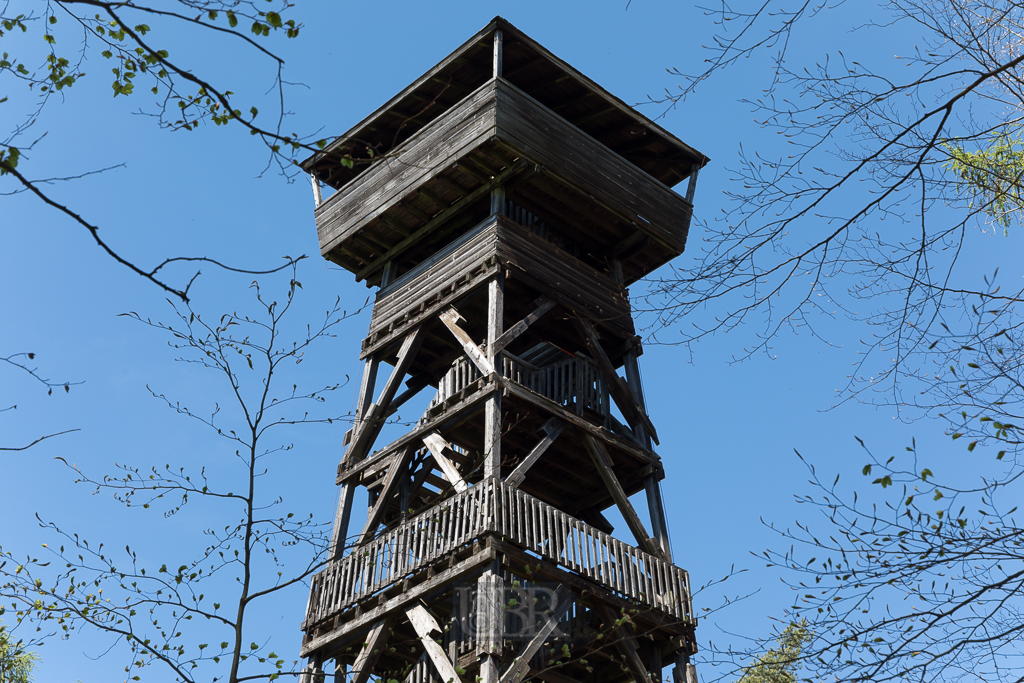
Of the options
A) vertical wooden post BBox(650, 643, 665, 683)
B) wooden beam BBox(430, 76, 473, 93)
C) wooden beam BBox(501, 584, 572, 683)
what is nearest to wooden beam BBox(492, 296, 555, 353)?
wooden beam BBox(501, 584, 572, 683)

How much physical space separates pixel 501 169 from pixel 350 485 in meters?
5.61

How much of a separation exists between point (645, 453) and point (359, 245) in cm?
638

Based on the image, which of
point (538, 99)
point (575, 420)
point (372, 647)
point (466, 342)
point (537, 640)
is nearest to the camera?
point (537, 640)

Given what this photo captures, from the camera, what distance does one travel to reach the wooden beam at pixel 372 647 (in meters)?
14.3

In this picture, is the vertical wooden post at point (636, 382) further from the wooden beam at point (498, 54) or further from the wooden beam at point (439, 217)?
the wooden beam at point (498, 54)

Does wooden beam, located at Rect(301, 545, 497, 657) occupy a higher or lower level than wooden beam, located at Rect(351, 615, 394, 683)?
higher

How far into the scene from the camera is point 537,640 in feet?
43.4

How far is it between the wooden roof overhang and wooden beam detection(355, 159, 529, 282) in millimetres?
24

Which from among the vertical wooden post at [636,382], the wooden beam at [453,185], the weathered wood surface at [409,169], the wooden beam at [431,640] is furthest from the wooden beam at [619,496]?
the weathered wood surface at [409,169]

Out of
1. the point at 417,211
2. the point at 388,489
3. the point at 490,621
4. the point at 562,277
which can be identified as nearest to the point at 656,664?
the point at 490,621

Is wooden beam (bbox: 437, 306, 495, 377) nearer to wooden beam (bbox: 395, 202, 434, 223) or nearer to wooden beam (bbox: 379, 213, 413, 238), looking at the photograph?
wooden beam (bbox: 395, 202, 434, 223)

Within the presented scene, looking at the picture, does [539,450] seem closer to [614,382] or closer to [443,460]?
[443,460]

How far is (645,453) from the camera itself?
16.6 metres

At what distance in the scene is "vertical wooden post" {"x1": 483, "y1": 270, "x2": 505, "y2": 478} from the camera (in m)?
14.4
